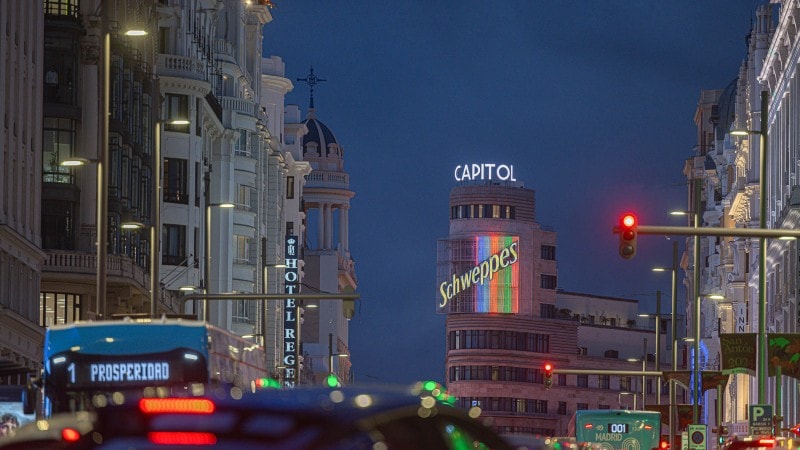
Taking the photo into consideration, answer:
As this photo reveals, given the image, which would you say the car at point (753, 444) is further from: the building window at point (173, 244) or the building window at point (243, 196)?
the building window at point (243, 196)

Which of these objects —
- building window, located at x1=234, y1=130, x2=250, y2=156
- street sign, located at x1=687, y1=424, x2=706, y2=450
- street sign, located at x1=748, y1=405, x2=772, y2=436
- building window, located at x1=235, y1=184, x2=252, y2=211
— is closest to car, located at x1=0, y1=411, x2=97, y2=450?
street sign, located at x1=748, y1=405, x2=772, y2=436

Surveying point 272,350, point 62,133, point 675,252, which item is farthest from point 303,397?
point 272,350

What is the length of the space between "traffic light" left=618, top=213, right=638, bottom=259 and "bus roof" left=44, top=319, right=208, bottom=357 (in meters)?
8.98

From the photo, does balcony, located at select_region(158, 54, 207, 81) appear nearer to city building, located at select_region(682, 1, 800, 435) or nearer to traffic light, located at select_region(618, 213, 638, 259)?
city building, located at select_region(682, 1, 800, 435)

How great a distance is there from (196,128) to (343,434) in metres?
83.9

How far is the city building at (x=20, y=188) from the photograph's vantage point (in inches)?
2292

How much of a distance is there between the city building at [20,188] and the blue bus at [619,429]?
52.9 feet

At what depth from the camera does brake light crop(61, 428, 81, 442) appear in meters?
9.75

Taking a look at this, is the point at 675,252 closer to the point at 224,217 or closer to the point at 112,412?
the point at 224,217

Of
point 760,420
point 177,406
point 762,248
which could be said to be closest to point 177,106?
point 762,248

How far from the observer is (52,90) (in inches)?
2783

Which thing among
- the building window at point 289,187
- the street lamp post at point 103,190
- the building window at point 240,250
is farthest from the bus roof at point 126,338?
the building window at point 289,187

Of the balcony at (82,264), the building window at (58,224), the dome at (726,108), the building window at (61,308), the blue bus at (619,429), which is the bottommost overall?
the blue bus at (619,429)

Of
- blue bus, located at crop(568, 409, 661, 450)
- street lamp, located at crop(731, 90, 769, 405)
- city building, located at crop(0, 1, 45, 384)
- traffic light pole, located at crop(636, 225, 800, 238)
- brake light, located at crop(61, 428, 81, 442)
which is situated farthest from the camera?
blue bus, located at crop(568, 409, 661, 450)
